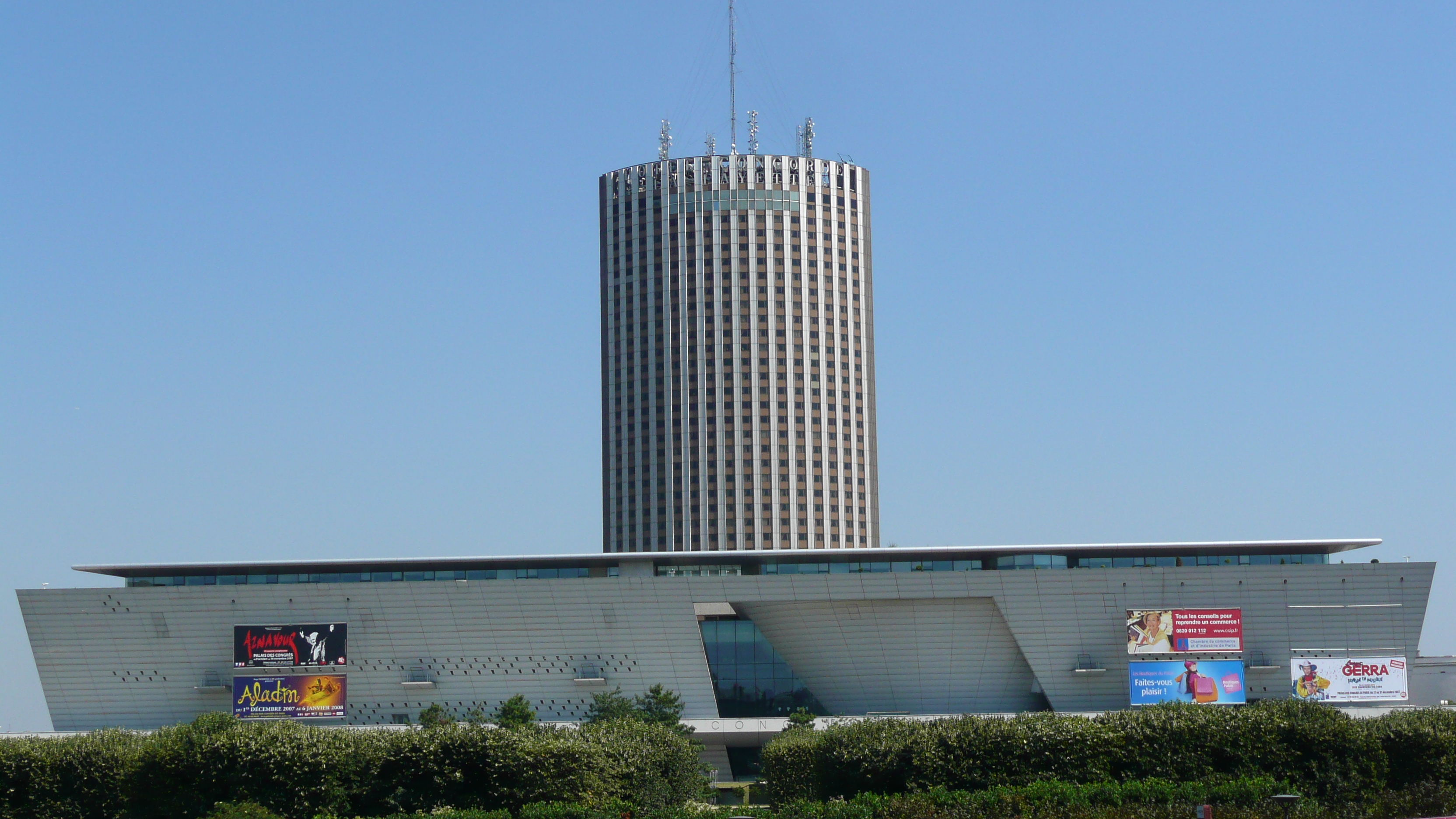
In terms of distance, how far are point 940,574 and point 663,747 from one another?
111 feet

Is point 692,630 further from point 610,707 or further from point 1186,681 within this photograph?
point 1186,681

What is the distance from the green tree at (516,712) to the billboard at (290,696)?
10.2 metres

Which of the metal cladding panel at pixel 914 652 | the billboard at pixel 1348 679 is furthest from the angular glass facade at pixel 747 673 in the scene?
the billboard at pixel 1348 679

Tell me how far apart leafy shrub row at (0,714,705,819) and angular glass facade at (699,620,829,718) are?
116 feet

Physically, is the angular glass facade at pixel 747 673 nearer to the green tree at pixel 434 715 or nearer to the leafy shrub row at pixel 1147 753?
the green tree at pixel 434 715

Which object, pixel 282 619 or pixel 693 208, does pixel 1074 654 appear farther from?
pixel 693 208

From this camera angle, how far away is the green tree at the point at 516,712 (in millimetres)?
92562

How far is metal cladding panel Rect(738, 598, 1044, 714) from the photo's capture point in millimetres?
96312

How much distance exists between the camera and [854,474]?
15925 cm

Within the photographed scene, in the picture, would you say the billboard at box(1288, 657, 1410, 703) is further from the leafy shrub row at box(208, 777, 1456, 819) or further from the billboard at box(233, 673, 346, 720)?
the billboard at box(233, 673, 346, 720)

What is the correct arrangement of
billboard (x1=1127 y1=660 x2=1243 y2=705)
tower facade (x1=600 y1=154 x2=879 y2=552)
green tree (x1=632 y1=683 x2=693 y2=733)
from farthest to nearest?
tower facade (x1=600 y1=154 x2=879 y2=552) < billboard (x1=1127 y1=660 x2=1243 y2=705) < green tree (x1=632 y1=683 x2=693 y2=733)

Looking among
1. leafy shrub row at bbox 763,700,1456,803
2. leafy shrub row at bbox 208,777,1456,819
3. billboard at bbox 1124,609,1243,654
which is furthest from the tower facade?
leafy shrub row at bbox 208,777,1456,819

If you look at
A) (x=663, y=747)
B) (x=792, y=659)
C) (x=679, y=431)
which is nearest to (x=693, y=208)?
(x=679, y=431)

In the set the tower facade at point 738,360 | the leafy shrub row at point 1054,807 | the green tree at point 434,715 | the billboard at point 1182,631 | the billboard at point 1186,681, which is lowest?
the leafy shrub row at point 1054,807
